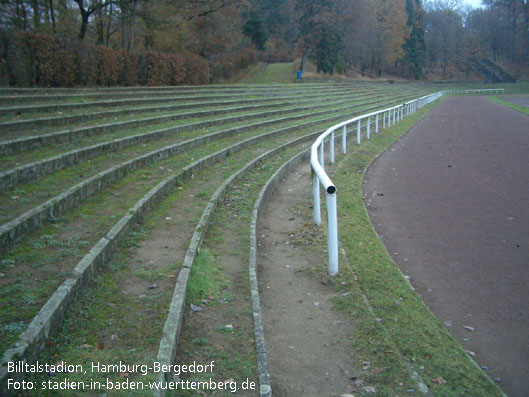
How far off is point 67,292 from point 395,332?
302cm

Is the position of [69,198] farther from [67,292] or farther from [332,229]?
[332,229]

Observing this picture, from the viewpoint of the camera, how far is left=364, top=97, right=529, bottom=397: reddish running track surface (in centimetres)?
498

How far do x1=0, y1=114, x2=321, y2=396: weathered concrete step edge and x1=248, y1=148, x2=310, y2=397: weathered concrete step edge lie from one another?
1.58 metres

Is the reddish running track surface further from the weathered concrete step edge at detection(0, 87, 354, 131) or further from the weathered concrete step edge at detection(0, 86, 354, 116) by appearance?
the weathered concrete step edge at detection(0, 86, 354, 116)

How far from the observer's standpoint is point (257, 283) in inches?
221

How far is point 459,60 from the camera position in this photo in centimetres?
10775

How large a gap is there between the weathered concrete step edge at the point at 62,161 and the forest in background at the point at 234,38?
686cm

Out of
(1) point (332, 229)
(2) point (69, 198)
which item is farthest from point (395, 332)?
(2) point (69, 198)

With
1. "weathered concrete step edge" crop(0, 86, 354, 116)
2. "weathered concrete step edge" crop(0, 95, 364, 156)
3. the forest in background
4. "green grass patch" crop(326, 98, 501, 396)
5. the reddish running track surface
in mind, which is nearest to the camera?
"green grass patch" crop(326, 98, 501, 396)

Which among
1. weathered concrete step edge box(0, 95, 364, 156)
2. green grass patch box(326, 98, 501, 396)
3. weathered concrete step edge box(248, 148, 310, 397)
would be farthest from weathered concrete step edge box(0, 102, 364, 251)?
green grass patch box(326, 98, 501, 396)

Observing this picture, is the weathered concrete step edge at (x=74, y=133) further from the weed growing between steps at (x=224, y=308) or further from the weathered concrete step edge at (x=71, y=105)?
the weed growing between steps at (x=224, y=308)

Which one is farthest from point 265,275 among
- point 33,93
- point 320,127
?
point 320,127

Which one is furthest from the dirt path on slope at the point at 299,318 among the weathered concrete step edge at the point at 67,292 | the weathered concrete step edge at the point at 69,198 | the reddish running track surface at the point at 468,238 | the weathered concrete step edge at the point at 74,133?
the weathered concrete step edge at the point at 74,133

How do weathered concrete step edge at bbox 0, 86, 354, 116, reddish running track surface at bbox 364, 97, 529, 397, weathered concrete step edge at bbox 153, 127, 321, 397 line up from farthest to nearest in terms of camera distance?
weathered concrete step edge at bbox 0, 86, 354, 116
reddish running track surface at bbox 364, 97, 529, 397
weathered concrete step edge at bbox 153, 127, 321, 397
